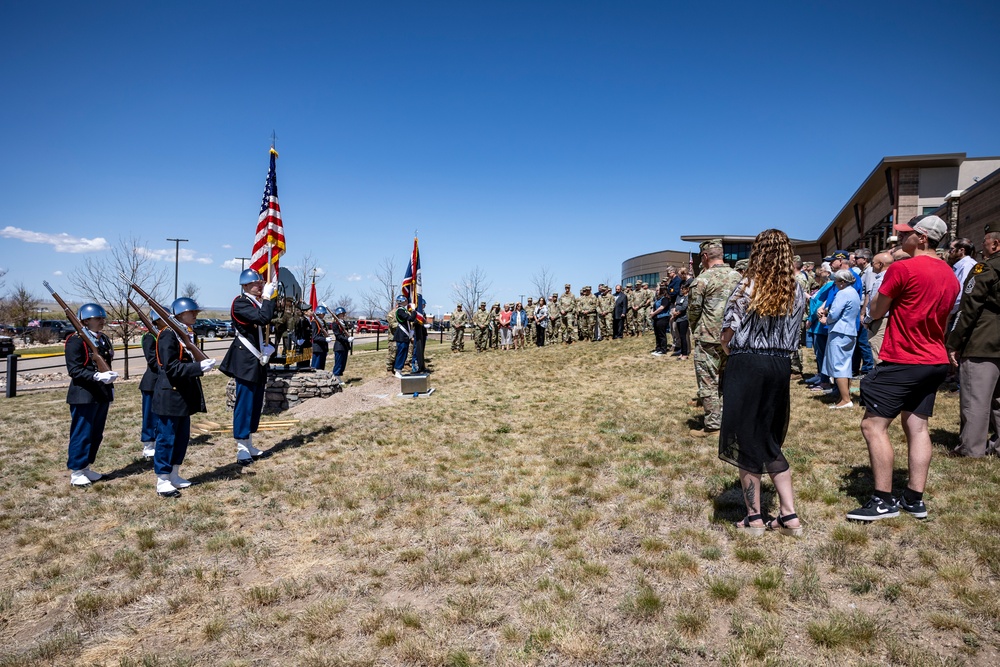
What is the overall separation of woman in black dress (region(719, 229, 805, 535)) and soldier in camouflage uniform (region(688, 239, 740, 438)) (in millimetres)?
2242

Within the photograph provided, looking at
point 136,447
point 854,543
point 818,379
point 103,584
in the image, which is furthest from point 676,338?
point 103,584

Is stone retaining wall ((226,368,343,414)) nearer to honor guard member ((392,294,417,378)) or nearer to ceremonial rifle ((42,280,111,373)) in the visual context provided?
honor guard member ((392,294,417,378))

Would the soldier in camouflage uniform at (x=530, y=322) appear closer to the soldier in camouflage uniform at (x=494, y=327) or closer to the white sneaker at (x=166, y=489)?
the soldier in camouflage uniform at (x=494, y=327)

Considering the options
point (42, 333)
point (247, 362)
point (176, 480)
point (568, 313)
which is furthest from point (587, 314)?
point (42, 333)

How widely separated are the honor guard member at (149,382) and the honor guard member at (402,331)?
6.22 metres

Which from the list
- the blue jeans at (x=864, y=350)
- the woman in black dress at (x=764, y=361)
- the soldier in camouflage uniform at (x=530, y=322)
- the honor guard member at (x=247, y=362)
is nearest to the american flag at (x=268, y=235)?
the honor guard member at (x=247, y=362)

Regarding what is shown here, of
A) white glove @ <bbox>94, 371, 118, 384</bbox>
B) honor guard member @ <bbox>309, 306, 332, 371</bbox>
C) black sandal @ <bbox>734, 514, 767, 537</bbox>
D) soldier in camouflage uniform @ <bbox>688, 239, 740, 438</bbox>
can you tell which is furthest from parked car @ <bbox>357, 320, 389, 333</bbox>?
black sandal @ <bbox>734, 514, 767, 537</bbox>

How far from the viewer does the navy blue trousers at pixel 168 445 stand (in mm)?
5297

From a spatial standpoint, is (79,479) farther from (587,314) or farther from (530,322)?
(530,322)

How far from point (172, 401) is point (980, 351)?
24.0ft

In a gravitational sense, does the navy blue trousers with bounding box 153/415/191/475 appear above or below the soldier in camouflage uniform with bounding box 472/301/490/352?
below

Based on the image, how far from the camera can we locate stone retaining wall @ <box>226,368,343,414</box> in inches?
391

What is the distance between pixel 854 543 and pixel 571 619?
2.03 m

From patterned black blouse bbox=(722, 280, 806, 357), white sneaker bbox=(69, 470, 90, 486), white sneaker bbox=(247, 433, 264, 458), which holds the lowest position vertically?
white sneaker bbox=(69, 470, 90, 486)
